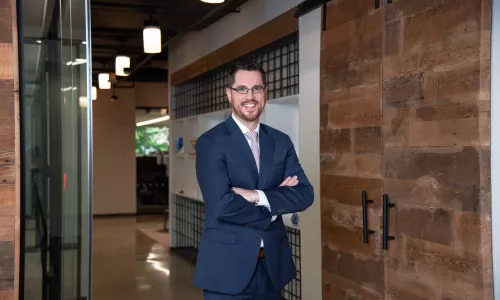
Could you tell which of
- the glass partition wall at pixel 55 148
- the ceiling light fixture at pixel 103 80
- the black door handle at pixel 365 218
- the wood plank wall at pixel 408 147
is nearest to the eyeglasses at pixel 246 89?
the glass partition wall at pixel 55 148

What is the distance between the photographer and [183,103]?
844 cm

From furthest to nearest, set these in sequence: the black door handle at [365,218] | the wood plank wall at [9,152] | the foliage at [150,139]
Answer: the foliage at [150,139] < the black door handle at [365,218] < the wood plank wall at [9,152]

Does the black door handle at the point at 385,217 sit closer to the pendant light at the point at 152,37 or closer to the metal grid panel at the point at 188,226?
the pendant light at the point at 152,37

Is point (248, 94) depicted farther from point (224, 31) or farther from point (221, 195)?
point (224, 31)

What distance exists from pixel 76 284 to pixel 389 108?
194 cm

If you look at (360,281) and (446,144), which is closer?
(446,144)

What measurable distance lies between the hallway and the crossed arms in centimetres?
349

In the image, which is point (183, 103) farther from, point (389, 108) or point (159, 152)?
point (159, 152)

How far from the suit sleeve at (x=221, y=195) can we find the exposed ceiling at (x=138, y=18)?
341 cm

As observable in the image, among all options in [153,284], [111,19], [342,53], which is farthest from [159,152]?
[342,53]

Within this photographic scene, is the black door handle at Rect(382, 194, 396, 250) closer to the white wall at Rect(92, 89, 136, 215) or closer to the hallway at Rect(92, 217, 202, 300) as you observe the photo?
the hallway at Rect(92, 217, 202, 300)

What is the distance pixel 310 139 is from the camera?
14.5 feet

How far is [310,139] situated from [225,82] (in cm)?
260

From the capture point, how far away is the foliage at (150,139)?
15484mm
